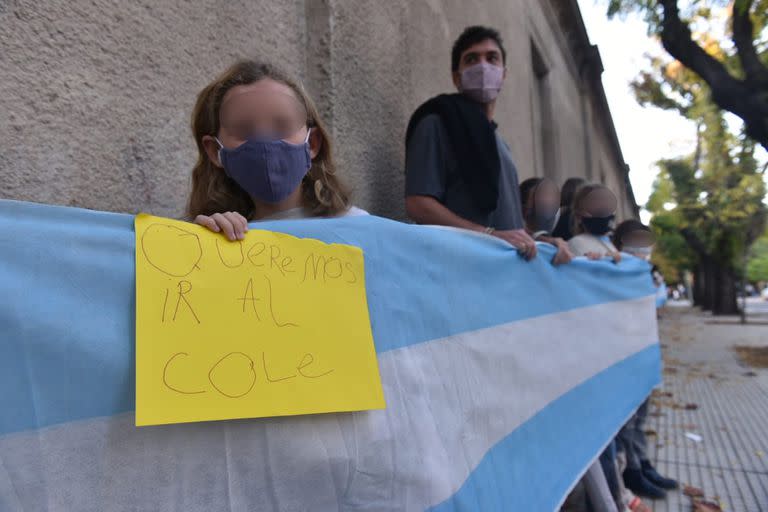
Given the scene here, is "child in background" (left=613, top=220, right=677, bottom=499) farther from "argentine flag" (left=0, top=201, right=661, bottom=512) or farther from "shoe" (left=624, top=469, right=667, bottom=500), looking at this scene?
"argentine flag" (left=0, top=201, right=661, bottom=512)

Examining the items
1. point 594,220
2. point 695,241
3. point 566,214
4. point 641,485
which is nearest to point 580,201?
point 594,220

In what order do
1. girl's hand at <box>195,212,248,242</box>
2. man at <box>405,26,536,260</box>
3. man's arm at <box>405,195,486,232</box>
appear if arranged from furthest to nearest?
man at <box>405,26,536,260</box> < man's arm at <box>405,195,486,232</box> < girl's hand at <box>195,212,248,242</box>

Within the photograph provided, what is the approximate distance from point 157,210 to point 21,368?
104 centimetres

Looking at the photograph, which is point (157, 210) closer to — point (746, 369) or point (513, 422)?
point (513, 422)

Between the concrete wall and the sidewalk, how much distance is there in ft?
7.83

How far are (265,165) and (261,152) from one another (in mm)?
31

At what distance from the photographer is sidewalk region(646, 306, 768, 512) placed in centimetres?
303

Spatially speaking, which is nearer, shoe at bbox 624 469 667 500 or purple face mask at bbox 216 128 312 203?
purple face mask at bbox 216 128 312 203

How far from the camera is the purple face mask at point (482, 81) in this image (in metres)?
2.43

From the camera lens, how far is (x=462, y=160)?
224 centimetres

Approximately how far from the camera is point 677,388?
5.93 metres

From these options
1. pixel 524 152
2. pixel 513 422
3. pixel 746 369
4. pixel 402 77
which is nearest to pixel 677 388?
pixel 746 369

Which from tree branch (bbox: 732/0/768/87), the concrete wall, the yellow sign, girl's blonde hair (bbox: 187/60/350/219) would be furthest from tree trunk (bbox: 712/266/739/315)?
the yellow sign

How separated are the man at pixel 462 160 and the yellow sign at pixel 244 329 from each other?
1.13m
